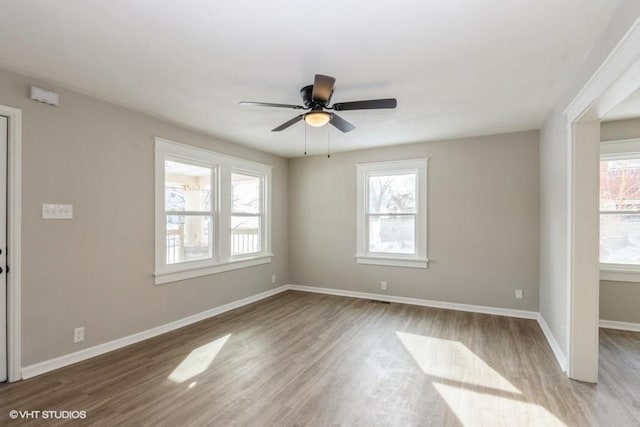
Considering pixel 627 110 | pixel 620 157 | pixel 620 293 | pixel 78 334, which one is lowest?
pixel 78 334

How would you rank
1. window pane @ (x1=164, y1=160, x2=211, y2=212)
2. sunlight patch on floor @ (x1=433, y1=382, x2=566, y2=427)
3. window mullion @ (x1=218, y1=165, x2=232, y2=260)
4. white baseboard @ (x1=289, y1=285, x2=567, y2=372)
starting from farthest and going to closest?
window mullion @ (x1=218, y1=165, x2=232, y2=260), window pane @ (x1=164, y1=160, x2=211, y2=212), white baseboard @ (x1=289, y1=285, x2=567, y2=372), sunlight patch on floor @ (x1=433, y1=382, x2=566, y2=427)

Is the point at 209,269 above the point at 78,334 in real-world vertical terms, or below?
above

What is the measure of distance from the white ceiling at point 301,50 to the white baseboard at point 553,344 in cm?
251

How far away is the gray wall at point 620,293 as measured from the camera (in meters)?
3.77

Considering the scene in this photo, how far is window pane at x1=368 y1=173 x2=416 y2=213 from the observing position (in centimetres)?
510

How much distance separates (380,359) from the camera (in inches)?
121

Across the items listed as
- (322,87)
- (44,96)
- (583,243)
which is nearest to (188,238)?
(44,96)

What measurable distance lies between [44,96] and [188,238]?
211 cm

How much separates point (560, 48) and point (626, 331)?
3.61m

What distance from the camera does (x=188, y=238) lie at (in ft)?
13.8

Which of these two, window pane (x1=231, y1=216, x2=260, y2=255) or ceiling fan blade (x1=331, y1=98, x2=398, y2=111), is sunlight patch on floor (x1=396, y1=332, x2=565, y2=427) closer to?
ceiling fan blade (x1=331, y1=98, x2=398, y2=111)

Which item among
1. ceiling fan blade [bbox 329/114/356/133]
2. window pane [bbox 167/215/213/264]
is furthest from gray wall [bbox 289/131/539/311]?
ceiling fan blade [bbox 329/114/356/133]

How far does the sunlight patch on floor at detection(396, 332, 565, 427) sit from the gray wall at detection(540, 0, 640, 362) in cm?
81

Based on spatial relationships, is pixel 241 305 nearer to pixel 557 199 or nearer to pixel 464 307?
pixel 464 307
